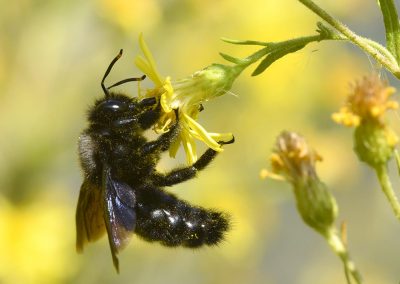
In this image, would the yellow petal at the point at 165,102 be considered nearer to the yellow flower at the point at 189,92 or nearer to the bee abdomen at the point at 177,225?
the yellow flower at the point at 189,92

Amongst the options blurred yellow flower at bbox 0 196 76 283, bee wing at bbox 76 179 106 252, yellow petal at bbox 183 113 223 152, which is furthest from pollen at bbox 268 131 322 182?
blurred yellow flower at bbox 0 196 76 283

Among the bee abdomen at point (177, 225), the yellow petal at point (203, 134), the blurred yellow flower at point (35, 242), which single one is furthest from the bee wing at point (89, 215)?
the blurred yellow flower at point (35, 242)

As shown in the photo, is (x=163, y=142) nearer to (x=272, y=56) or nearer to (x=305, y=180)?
(x=305, y=180)

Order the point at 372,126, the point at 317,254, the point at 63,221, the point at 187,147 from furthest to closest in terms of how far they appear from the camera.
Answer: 1. the point at 317,254
2. the point at 63,221
3. the point at 187,147
4. the point at 372,126

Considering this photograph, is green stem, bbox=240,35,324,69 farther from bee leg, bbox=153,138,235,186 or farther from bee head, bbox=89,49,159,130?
bee leg, bbox=153,138,235,186

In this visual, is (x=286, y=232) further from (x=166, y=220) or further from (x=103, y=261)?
(x=166, y=220)

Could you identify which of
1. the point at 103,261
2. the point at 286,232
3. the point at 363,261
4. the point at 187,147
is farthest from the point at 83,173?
the point at 286,232

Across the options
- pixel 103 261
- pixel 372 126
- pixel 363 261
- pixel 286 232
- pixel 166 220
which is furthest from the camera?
pixel 286 232
